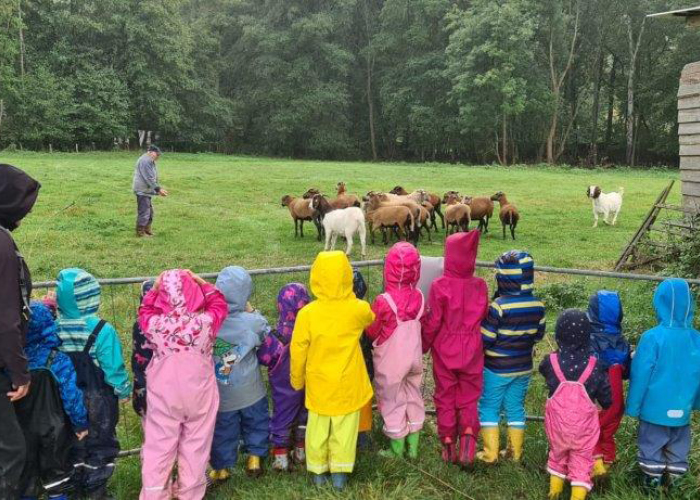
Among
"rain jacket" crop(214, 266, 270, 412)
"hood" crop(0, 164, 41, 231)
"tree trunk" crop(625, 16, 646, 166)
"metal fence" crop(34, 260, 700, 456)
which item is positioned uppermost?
"tree trunk" crop(625, 16, 646, 166)

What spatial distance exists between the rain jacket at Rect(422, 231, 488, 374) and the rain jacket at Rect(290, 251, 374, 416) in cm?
69

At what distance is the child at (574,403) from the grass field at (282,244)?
30cm

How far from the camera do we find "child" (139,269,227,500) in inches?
146

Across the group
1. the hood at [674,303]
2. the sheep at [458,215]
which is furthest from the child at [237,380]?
the sheep at [458,215]

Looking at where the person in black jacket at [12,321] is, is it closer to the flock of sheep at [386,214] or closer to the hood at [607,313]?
the hood at [607,313]

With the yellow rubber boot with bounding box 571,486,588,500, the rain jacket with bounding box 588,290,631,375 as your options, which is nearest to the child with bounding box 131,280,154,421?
the yellow rubber boot with bounding box 571,486,588,500

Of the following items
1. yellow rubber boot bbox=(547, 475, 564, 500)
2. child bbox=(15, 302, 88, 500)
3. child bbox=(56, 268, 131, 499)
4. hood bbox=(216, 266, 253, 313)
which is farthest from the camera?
hood bbox=(216, 266, 253, 313)

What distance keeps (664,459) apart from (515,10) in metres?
44.2

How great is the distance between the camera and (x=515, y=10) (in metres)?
42.6

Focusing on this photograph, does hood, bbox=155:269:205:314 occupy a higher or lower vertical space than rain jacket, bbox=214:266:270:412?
higher

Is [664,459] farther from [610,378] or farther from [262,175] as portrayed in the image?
[262,175]

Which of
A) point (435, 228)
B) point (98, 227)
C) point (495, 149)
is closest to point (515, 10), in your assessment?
point (495, 149)

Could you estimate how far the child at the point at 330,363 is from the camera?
396 centimetres

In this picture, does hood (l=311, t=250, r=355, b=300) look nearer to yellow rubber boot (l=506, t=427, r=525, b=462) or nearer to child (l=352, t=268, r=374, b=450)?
child (l=352, t=268, r=374, b=450)
